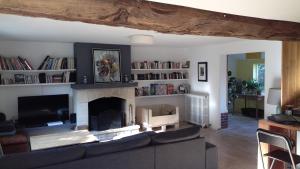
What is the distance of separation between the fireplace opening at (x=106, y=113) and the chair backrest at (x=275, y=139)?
365 centimetres

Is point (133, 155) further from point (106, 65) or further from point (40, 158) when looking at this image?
point (106, 65)

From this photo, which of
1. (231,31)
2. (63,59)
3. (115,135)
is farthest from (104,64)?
(231,31)

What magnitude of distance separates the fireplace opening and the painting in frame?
2163 mm

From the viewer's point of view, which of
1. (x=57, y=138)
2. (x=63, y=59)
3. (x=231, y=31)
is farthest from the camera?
(x=63, y=59)

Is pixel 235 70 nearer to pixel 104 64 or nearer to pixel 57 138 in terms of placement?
pixel 104 64

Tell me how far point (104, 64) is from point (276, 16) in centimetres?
393

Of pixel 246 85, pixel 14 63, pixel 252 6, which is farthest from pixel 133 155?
pixel 246 85

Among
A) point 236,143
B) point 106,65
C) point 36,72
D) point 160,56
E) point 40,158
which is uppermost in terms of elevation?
point 160,56

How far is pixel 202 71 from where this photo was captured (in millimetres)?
6562

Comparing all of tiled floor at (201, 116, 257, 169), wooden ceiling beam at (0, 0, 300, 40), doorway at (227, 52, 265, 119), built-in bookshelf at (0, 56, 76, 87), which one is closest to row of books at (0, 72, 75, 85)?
built-in bookshelf at (0, 56, 76, 87)

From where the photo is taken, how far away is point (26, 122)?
505 cm

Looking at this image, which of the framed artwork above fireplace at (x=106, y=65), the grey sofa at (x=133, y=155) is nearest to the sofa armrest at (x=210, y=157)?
the grey sofa at (x=133, y=155)

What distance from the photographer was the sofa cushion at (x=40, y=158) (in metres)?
2.20

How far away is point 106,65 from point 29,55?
1651 millimetres
